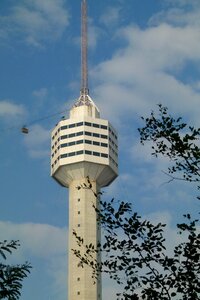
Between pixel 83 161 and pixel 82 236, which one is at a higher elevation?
pixel 83 161

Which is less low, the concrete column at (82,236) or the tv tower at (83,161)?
the tv tower at (83,161)

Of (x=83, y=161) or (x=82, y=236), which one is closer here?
(x=82, y=236)

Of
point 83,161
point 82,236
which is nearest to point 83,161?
point 83,161

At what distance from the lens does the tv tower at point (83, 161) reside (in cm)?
14375

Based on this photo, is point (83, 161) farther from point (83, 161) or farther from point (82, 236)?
point (82, 236)

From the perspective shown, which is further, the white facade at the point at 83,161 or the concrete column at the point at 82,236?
the white facade at the point at 83,161

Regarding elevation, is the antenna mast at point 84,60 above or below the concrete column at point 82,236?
above

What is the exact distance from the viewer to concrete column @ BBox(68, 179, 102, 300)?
137 metres

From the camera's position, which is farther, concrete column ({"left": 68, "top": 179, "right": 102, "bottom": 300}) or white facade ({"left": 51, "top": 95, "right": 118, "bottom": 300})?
white facade ({"left": 51, "top": 95, "right": 118, "bottom": 300})

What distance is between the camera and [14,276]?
86.4 ft

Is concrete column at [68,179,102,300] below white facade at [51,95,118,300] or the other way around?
below

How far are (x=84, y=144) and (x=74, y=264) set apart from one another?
3112 cm

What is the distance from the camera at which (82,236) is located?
14012cm

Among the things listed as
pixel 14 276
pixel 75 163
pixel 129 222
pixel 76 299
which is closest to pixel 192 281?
pixel 129 222
